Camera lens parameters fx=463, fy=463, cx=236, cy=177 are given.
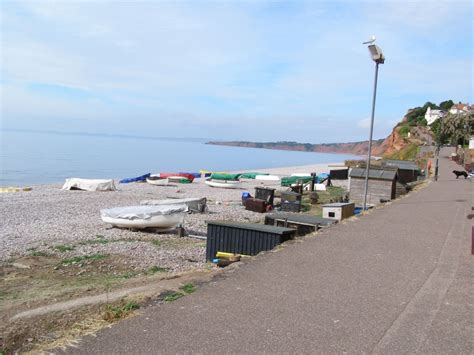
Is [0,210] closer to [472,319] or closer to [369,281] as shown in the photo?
[369,281]

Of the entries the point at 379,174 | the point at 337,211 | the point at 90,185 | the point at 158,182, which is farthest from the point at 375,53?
the point at 158,182

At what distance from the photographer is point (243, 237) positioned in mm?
10719

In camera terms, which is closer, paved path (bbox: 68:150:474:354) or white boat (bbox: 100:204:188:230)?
paved path (bbox: 68:150:474:354)

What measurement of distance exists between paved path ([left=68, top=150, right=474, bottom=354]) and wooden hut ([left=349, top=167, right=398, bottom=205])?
45.1 feet

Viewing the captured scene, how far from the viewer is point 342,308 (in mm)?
5883

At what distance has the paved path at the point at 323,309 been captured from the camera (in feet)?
15.8

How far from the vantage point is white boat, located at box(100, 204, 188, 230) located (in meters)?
18.2

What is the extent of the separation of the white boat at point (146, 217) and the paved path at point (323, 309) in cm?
967

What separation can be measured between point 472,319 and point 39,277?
9.99m

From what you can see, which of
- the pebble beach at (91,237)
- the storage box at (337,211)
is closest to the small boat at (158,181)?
the pebble beach at (91,237)

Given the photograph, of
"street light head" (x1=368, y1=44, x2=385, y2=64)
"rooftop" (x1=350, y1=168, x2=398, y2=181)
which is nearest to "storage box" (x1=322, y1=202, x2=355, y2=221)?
"street light head" (x1=368, y1=44, x2=385, y2=64)

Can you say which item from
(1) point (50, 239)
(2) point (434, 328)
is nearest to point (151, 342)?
(2) point (434, 328)

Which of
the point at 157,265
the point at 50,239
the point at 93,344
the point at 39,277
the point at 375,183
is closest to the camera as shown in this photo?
the point at 93,344

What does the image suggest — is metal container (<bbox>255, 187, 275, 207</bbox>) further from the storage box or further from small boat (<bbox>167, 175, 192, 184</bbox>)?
small boat (<bbox>167, 175, 192, 184</bbox>)
